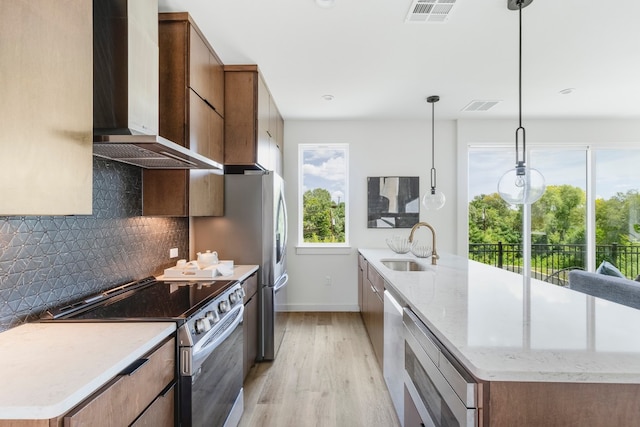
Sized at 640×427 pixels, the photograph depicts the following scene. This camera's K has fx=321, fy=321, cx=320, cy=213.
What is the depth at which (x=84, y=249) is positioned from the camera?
1.67m

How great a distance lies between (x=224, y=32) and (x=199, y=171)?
101 cm

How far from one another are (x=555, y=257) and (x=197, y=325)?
4.80 meters

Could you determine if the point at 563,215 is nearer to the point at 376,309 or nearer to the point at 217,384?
the point at 376,309

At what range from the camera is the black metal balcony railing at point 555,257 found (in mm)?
4344

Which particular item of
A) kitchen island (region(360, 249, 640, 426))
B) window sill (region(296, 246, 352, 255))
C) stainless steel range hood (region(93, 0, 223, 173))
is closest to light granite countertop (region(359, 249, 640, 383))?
kitchen island (region(360, 249, 640, 426))

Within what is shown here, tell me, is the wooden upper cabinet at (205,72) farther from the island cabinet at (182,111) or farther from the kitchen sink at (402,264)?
the kitchen sink at (402,264)

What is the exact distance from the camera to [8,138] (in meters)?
0.88

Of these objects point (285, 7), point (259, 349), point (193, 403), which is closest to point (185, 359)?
point (193, 403)

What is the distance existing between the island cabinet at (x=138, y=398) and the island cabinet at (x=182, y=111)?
1.09 meters

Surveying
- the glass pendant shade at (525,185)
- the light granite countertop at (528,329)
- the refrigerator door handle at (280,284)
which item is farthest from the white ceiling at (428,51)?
the refrigerator door handle at (280,284)

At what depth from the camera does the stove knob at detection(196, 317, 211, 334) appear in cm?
145

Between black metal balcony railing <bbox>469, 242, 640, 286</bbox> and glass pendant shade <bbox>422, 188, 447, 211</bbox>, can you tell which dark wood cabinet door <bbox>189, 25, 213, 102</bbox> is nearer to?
glass pendant shade <bbox>422, 188, 447, 211</bbox>

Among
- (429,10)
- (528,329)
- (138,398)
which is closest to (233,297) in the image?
(138,398)

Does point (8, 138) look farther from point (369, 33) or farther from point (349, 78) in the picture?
point (349, 78)
